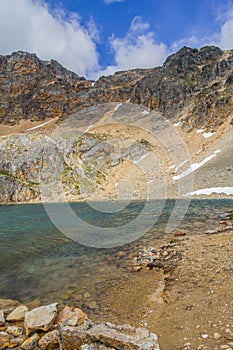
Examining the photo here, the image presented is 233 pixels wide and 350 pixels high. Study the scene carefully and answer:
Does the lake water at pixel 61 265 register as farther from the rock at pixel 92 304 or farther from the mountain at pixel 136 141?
the mountain at pixel 136 141

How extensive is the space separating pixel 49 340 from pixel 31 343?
541 mm

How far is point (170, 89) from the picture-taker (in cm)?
11531

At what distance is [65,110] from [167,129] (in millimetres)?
84914

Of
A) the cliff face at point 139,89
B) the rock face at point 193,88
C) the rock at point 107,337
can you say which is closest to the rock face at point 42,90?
the cliff face at point 139,89

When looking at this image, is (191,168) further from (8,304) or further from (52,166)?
(8,304)

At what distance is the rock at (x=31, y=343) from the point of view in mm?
6761

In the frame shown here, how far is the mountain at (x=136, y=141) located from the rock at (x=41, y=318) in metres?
41.0

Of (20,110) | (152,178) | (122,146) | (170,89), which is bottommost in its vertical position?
(152,178)

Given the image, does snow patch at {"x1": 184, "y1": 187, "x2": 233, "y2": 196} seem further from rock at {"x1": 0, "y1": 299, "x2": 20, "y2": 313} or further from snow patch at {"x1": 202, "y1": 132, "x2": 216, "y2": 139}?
rock at {"x1": 0, "y1": 299, "x2": 20, "y2": 313}

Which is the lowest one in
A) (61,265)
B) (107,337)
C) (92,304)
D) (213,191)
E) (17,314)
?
(92,304)

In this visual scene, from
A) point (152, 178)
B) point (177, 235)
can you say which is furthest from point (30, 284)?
point (152, 178)

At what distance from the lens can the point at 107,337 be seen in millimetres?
5656

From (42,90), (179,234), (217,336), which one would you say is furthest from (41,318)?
(42,90)

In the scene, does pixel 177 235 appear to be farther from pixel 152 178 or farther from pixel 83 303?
pixel 152 178
